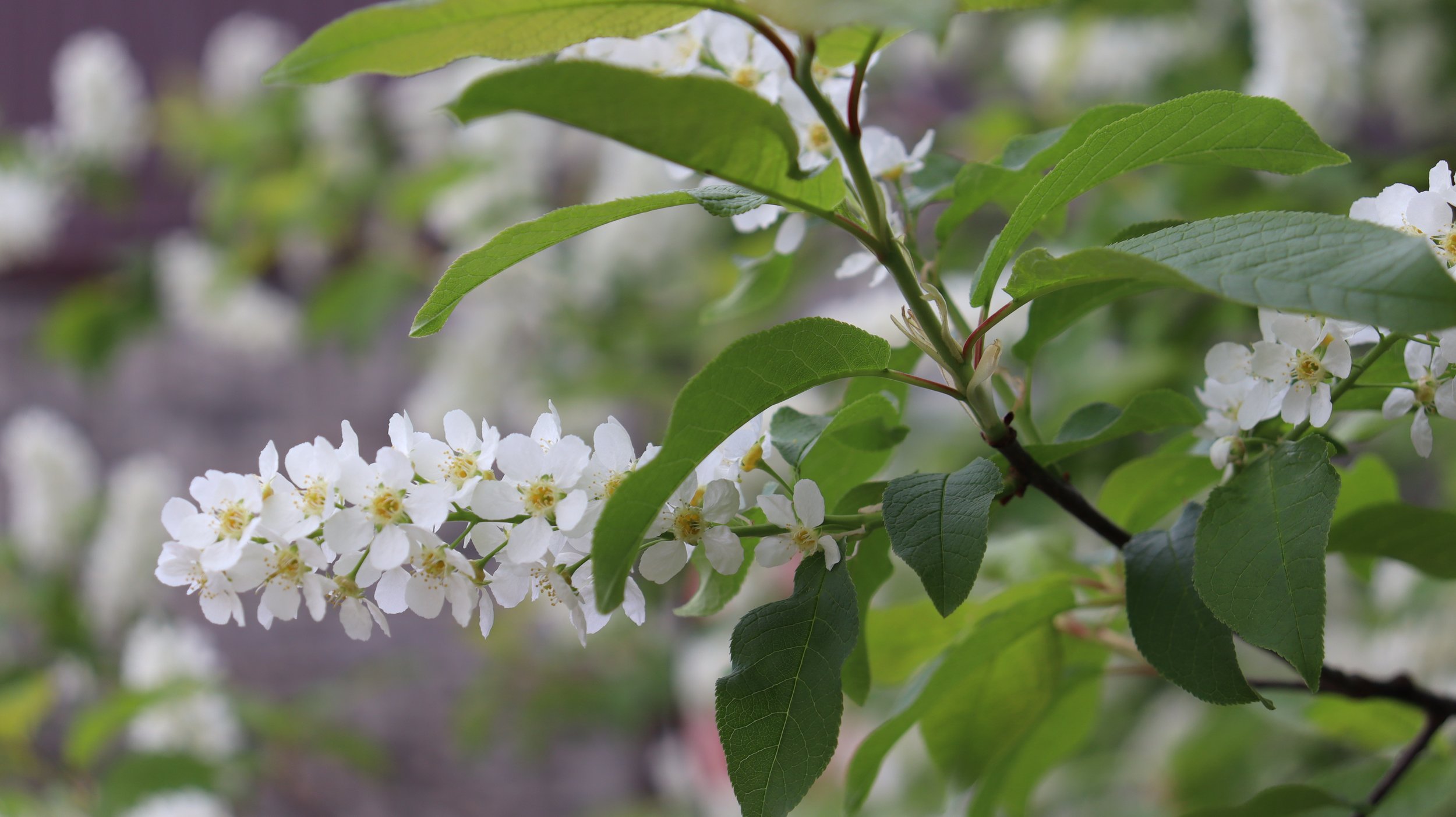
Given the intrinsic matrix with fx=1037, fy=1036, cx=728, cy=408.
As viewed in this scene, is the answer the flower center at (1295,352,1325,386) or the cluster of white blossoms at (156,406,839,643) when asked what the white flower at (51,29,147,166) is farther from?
the flower center at (1295,352,1325,386)

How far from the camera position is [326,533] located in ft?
1.09

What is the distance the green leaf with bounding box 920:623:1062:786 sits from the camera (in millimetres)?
497

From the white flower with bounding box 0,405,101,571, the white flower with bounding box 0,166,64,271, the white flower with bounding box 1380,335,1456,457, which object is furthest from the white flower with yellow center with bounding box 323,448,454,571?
the white flower with bounding box 0,166,64,271

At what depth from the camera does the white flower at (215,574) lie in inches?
13.9

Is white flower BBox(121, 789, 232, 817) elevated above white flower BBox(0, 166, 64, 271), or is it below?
below

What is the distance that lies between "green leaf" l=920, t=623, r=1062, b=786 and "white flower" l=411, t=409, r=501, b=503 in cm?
26

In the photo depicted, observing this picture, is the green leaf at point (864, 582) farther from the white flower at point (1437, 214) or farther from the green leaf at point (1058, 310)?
the white flower at point (1437, 214)

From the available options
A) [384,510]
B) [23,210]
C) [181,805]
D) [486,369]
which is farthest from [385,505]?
[23,210]

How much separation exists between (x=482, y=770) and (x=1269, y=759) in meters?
1.80

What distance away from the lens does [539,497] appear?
1.12ft

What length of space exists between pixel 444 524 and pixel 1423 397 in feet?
1.07

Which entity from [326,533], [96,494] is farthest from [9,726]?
[326,533]

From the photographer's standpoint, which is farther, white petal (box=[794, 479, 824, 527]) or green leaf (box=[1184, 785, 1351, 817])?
green leaf (box=[1184, 785, 1351, 817])

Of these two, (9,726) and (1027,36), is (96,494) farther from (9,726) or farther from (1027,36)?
(1027,36)
